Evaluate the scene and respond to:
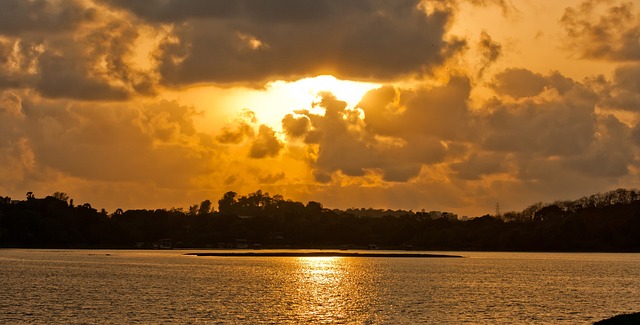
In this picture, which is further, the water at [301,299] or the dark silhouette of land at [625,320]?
the water at [301,299]

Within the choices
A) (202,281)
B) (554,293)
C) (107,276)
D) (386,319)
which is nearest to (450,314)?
(386,319)

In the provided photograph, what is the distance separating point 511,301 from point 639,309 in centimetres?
1848

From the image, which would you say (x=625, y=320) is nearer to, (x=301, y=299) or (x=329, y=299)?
(x=329, y=299)

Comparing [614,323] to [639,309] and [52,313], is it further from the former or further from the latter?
[52,313]

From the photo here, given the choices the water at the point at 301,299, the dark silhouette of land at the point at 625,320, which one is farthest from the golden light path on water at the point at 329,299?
the dark silhouette of land at the point at 625,320

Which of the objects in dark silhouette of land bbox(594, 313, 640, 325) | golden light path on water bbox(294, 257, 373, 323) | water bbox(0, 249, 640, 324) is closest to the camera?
dark silhouette of land bbox(594, 313, 640, 325)

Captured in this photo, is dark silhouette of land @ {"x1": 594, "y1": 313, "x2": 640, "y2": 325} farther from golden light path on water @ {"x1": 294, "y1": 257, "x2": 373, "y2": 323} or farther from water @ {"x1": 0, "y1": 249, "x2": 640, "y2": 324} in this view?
golden light path on water @ {"x1": 294, "y1": 257, "x2": 373, "y2": 323}

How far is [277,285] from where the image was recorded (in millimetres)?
163750

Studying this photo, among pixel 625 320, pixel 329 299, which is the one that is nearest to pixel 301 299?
pixel 329 299

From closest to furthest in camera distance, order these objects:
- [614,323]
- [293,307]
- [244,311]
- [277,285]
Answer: [614,323]
[244,311]
[293,307]
[277,285]

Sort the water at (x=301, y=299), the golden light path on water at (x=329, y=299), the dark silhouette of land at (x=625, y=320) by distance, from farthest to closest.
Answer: the golden light path on water at (x=329, y=299) → the water at (x=301, y=299) → the dark silhouette of land at (x=625, y=320)

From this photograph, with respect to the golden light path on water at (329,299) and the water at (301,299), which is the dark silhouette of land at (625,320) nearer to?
the water at (301,299)

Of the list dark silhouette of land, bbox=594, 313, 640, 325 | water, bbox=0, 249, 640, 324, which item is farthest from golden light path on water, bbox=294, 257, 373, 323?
dark silhouette of land, bbox=594, 313, 640, 325

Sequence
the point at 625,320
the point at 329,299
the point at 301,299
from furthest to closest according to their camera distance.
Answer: the point at 329,299 < the point at 301,299 < the point at 625,320
